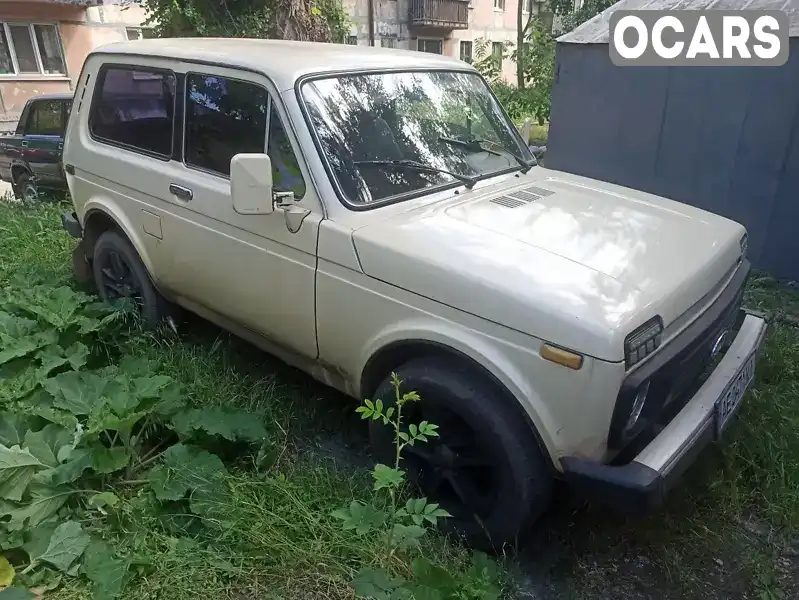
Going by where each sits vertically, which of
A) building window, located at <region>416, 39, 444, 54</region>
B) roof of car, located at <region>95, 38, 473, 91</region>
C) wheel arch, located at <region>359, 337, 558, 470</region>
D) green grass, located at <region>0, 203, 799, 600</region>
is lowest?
green grass, located at <region>0, 203, 799, 600</region>

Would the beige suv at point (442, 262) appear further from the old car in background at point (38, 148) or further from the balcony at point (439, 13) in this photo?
the balcony at point (439, 13)

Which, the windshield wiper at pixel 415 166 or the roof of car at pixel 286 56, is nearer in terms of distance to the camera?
the windshield wiper at pixel 415 166

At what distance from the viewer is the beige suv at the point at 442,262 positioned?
7.52ft

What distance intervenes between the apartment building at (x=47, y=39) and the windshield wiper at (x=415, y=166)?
16.8m

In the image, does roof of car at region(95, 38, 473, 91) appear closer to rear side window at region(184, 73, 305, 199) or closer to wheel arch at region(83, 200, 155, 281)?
rear side window at region(184, 73, 305, 199)

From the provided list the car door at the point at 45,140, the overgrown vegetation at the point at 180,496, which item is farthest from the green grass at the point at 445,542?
the car door at the point at 45,140

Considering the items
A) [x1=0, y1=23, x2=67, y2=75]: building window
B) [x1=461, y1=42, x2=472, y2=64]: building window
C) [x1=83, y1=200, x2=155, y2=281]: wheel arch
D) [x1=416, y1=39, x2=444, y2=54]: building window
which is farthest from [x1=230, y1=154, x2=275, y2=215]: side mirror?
[x1=461, y1=42, x2=472, y2=64]: building window

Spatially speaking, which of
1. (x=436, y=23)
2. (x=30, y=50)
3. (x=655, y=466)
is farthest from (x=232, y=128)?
(x=436, y=23)

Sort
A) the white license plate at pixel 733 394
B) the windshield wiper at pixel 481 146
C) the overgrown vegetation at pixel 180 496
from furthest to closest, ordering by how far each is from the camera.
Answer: the windshield wiper at pixel 481 146
the white license plate at pixel 733 394
the overgrown vegetation at pixel 180 496

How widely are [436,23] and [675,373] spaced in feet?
72.9

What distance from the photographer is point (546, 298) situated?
2268 mm

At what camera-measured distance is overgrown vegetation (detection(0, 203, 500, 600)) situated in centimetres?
245

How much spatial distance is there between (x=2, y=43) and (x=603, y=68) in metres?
18.1

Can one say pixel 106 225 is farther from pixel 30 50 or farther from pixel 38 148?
pixel 30 50
